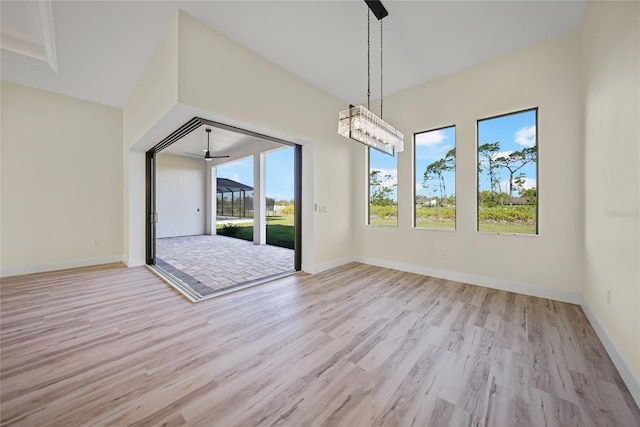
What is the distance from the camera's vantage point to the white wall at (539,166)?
115 inches

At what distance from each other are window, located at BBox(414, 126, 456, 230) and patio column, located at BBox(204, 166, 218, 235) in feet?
28.0

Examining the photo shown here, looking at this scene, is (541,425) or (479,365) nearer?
(541,425)

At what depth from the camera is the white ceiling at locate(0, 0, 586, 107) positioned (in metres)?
2.58

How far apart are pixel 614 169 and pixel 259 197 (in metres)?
7.16

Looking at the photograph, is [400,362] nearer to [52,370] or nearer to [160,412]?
[160,412]

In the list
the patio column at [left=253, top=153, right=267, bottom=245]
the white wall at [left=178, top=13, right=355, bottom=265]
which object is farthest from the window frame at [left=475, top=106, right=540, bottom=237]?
the patio column at [left=253, top=153, right=267, bottom=245]

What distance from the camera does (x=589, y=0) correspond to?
2445 millimetres

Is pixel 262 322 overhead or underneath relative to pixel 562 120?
underneath

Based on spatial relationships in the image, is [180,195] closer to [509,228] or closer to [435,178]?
[435,178]

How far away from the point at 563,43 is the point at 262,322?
4.95m

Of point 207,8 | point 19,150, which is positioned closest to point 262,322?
point 207,8

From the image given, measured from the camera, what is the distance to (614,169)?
1963 mm

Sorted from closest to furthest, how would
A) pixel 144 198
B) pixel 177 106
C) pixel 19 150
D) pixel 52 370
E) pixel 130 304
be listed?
pixel 52 370
pixel 177 106
pixel 130 304
pixel 19 150
pixel 144 198

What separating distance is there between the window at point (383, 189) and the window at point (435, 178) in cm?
42
